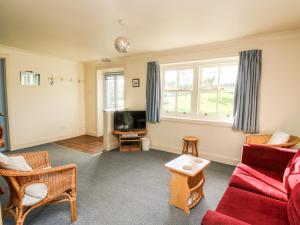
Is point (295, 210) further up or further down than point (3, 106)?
further down

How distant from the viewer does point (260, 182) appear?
6.06 feet

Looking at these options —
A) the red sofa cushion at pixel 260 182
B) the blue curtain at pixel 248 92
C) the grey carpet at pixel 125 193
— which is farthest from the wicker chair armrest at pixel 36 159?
the blue curtain at pixel 248 92

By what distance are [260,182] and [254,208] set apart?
50 cm

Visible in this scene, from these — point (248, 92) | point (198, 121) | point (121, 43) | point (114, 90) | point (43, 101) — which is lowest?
point (198, 121)

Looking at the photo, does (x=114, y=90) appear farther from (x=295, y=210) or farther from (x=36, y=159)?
(x=295, y=210)

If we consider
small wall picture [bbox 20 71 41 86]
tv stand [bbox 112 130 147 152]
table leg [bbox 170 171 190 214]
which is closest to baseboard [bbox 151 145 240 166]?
tv stand [bbox 112 130 147 152]

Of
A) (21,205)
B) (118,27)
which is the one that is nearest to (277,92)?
(118,27)

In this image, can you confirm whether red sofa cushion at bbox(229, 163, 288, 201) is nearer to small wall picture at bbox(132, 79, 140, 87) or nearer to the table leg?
the table leg

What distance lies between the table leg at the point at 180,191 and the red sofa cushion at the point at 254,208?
19.7 inches

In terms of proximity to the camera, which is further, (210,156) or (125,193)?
(210,156)

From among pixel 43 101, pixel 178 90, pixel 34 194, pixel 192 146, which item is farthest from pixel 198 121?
pixel 43 101

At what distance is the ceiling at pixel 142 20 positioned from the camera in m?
2.05

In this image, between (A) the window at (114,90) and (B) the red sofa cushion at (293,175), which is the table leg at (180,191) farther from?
(A) the window at (114,90)

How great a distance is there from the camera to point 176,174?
6.97 ft
